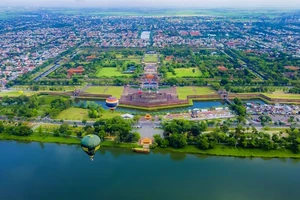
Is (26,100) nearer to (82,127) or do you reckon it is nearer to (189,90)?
(82,127)

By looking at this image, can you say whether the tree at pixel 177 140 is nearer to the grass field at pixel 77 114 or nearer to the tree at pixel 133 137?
the tree at pixel 133 137

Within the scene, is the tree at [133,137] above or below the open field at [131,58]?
above

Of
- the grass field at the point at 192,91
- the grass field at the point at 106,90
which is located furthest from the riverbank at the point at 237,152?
the grass field at the point at 106,90

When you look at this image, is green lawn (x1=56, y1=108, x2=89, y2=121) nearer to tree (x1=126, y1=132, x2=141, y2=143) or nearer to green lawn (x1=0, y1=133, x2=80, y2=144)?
green lawn (x1=0, y1=133, x2=80, y2=144)

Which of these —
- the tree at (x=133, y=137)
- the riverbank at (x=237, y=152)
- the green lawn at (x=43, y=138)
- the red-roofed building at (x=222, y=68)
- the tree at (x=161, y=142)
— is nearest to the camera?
the riverbank at (x=237, y=152)

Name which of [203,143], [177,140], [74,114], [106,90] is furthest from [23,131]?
[203,143]

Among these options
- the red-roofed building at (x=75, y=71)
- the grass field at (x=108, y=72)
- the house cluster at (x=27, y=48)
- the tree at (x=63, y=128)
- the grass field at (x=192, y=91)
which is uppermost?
the tree at (x=63, y=128)
